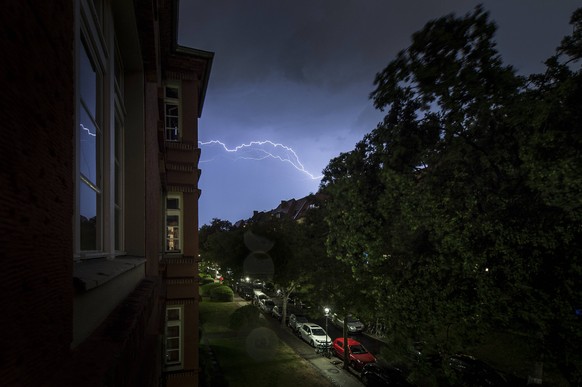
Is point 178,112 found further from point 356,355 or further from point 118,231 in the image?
point 356,355

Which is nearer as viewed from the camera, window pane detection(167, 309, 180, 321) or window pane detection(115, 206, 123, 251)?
window pane detection(115, 206, 123, 251)

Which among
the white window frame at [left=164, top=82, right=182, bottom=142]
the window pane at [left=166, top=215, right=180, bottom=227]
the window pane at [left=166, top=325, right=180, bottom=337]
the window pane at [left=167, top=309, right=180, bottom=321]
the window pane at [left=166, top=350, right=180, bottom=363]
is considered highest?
the white window frame at [left=164, top=82, right=182, bottom=142]

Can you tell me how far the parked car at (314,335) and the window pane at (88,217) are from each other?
2108cm

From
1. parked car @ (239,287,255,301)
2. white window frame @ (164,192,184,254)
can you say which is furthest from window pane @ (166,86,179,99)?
parked car @ (239,287,255,301)

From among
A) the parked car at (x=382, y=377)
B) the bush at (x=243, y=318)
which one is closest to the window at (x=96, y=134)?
the parked car at (x=382, y=377)

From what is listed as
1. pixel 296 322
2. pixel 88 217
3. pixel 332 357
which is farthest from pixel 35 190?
pixel 296 322

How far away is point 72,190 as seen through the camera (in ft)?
5.18

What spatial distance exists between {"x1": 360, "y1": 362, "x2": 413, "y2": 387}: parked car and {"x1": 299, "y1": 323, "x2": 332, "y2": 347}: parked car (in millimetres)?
5130

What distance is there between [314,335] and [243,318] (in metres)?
5.10

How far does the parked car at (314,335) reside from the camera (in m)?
22.5

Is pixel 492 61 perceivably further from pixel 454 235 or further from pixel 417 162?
pixel 454 235

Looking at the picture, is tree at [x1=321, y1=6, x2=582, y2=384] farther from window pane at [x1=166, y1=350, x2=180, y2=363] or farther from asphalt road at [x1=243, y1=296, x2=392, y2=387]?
asphalt road at [x1=243, y1=296, x2=392, y2=387]

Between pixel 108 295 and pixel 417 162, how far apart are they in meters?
7.68

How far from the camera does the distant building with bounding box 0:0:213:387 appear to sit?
3.34 feet
